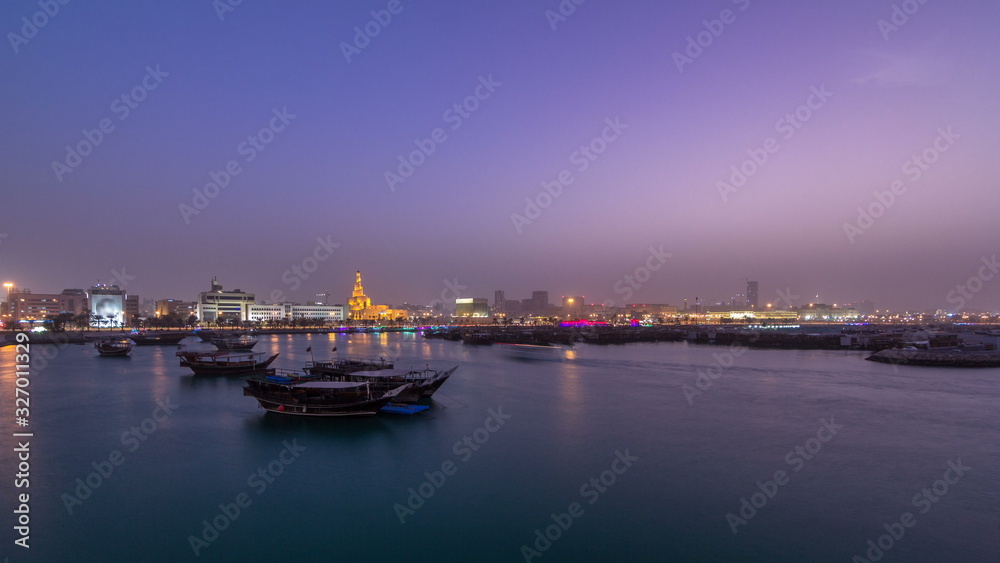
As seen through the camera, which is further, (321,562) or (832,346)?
(832,346)

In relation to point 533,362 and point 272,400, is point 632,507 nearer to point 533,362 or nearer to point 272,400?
point 272,400

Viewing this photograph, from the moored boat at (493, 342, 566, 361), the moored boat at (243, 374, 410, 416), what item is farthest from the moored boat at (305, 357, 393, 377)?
the moored boat at (493, 342, 566, 361)

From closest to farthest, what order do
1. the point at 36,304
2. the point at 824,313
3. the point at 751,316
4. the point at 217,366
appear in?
the point at 217,366 < the point at 36,304 < the point at 751,316 < the point at 824,313

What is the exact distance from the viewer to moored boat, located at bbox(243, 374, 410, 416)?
13.3m

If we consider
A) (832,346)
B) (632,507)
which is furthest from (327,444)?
(832,346)

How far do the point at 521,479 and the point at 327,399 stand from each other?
6.25 metres

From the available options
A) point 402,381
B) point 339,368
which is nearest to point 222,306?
point 339,368

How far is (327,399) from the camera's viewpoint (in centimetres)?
1338

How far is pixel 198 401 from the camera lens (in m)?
16.2

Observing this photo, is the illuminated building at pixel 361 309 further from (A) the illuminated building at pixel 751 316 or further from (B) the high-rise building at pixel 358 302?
(A) the illuminated building at pixel 751 316

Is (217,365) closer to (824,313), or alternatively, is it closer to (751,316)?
(751,316)

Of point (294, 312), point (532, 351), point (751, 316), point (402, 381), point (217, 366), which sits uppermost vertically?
point (294, 312)

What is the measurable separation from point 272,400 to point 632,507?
9700mm

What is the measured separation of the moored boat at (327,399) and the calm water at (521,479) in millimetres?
283
